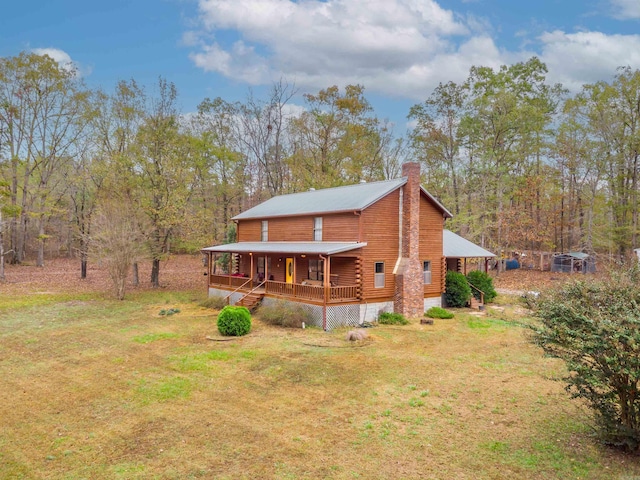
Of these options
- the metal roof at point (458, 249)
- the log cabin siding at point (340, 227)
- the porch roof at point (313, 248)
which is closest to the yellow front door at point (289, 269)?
the porch roof at point (313, 248)

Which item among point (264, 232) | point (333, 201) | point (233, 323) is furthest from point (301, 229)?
point (233, 323)

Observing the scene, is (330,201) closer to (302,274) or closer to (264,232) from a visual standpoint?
(302,274)

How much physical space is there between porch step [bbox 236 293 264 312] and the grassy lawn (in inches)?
173

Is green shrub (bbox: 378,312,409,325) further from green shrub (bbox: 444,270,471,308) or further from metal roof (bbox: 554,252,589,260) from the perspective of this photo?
metal roof (bbox: 554,252,589,260)

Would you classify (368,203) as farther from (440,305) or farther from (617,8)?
(617,8)

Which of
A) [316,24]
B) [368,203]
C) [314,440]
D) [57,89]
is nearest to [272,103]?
[316,24]

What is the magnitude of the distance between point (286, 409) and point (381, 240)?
37.8 ft

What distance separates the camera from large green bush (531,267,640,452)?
222 inches

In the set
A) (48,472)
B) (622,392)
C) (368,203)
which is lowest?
(48,472)

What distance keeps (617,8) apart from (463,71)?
46.7ft

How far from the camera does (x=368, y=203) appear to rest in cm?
1814

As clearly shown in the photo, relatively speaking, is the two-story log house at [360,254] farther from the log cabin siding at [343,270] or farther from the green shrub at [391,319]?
the green shrub at [391,319]

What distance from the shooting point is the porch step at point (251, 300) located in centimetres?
2002

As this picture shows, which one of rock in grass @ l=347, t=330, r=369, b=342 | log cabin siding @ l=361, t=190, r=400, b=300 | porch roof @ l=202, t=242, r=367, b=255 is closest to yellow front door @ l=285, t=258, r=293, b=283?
porch roof @ l=202, t=242, r=367, b=255
